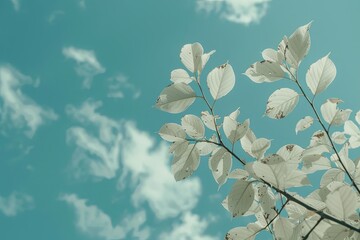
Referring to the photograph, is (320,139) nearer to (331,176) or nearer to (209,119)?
(331,176)

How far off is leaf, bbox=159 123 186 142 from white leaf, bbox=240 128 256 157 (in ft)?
0.64

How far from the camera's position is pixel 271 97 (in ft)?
4.79

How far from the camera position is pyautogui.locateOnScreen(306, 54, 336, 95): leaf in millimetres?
1396

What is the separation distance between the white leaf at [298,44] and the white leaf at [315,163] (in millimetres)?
313

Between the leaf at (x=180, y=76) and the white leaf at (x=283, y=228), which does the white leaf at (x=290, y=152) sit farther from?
the leaf at (x=180, y=76)

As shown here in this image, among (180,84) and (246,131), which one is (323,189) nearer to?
(246,131)

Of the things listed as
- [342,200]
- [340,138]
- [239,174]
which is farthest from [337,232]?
[340,138]

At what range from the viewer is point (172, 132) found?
4.60 feet

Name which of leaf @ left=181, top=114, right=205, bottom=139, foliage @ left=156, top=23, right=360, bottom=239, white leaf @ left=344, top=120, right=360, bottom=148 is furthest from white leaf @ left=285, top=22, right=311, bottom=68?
white leaf @ left=344, top=120, right=360, bottom=148

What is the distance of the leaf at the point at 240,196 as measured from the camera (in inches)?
51.0

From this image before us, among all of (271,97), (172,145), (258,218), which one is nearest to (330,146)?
(271,97)

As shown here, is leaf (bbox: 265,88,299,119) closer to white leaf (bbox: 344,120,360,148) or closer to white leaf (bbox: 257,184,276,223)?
white leaf (bbox: 257,184,276,223)

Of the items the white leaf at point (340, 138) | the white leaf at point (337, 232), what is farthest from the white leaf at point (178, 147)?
the white leaf at point (340, 138)

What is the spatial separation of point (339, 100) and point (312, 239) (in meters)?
0.46
